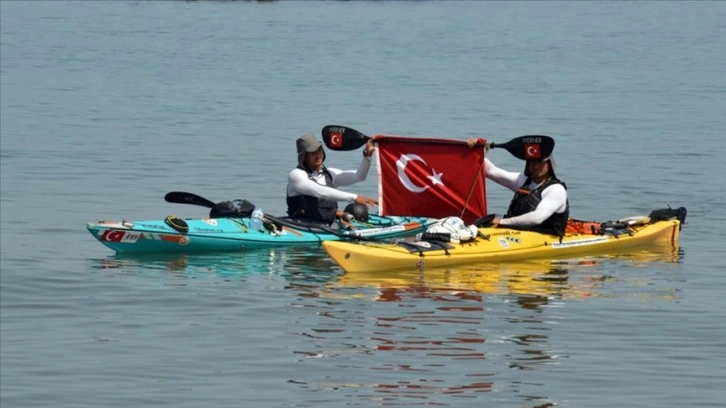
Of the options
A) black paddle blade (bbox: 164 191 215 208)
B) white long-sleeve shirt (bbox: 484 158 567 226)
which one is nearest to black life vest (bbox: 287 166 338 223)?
black paddle blade (bbox: 164 191 215 208)

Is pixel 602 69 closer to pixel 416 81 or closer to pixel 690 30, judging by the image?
pixel 416 81

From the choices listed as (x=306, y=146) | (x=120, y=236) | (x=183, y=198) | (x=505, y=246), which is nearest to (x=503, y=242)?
(x=505, y=246)

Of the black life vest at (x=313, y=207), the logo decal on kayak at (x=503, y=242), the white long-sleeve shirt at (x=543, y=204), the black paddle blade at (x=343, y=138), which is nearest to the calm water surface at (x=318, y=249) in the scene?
the logo decal on kayak at (x=503, y=242)

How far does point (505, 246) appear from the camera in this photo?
1923cm

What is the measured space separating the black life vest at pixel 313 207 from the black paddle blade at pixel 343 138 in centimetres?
37

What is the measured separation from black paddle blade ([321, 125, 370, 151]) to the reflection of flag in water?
0.26m

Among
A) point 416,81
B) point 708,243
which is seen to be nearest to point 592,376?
point 708,243

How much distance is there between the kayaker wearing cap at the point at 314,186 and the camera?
66.0 ft

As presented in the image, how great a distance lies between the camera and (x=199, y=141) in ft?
117

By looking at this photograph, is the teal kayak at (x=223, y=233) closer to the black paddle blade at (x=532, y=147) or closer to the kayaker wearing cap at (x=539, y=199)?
the kayaker wearing cap at (x=539, y=199)

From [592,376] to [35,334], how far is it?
17.0 ft

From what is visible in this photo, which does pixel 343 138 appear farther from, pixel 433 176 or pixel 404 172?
pixel 433 176

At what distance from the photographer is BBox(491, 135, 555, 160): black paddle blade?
19047 millimetres

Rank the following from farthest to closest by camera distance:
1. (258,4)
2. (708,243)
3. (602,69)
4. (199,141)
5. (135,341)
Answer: (258,4)
(602,69)
(199,141)
(708,243)
(135,341)
